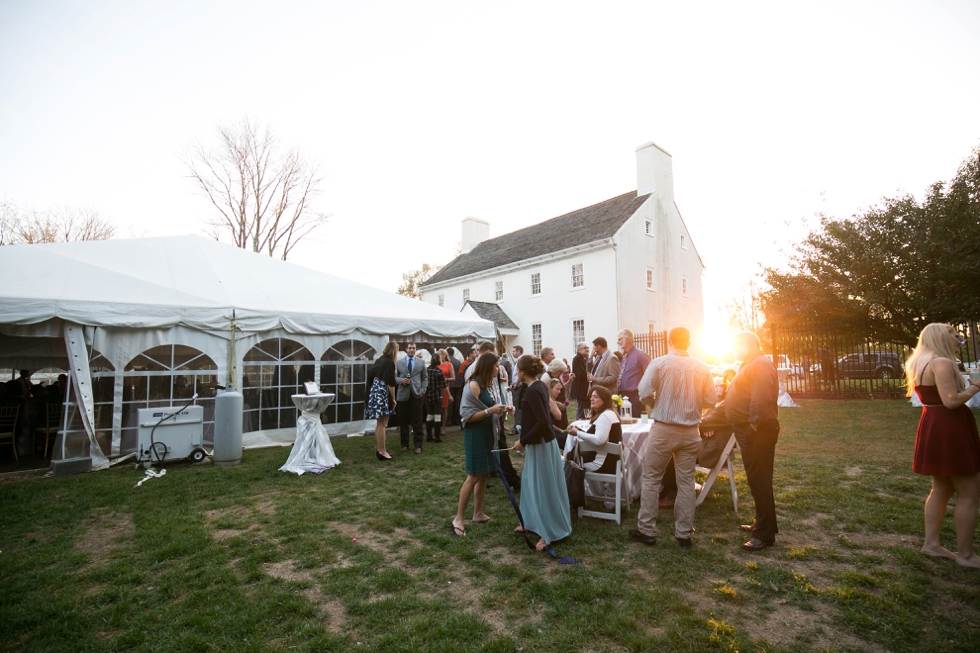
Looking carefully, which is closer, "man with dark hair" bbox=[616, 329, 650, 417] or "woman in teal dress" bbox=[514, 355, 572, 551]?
"woman in teal dress" bbox=[514, 355, 572, 551]

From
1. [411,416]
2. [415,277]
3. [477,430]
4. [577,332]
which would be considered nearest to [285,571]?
[477,430]

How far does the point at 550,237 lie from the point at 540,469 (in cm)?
2197

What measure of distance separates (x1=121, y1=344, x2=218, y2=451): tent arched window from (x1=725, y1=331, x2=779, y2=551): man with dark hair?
8563mm

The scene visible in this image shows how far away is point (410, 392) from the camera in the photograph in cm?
841

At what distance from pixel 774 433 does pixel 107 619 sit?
513 cm

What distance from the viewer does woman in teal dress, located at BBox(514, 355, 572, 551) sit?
4.01 metres

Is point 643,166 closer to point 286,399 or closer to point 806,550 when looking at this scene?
point 286,399

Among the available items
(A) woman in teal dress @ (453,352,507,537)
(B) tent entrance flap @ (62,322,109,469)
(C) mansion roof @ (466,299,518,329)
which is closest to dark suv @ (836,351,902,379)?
(A) woman in teal dress @ (453,352,507,537)

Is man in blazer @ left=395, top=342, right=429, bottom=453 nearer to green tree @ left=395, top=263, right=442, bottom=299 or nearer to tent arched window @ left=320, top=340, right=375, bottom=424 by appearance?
tent arched window @ left=320, top=340, right=375, bottom=424

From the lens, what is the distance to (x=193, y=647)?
106 inches

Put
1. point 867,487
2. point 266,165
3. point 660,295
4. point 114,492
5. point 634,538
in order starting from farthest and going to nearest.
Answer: point 266,165 → point 660,295 → point 114,492 → point 867,487 → point 634,538

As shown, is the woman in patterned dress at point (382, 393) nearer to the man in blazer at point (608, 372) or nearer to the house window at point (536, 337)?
the man in blazer at point (608, 372)

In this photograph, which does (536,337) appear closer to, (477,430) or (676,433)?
(477,430)

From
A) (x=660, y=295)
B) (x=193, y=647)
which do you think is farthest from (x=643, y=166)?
(x=193, y=647)
